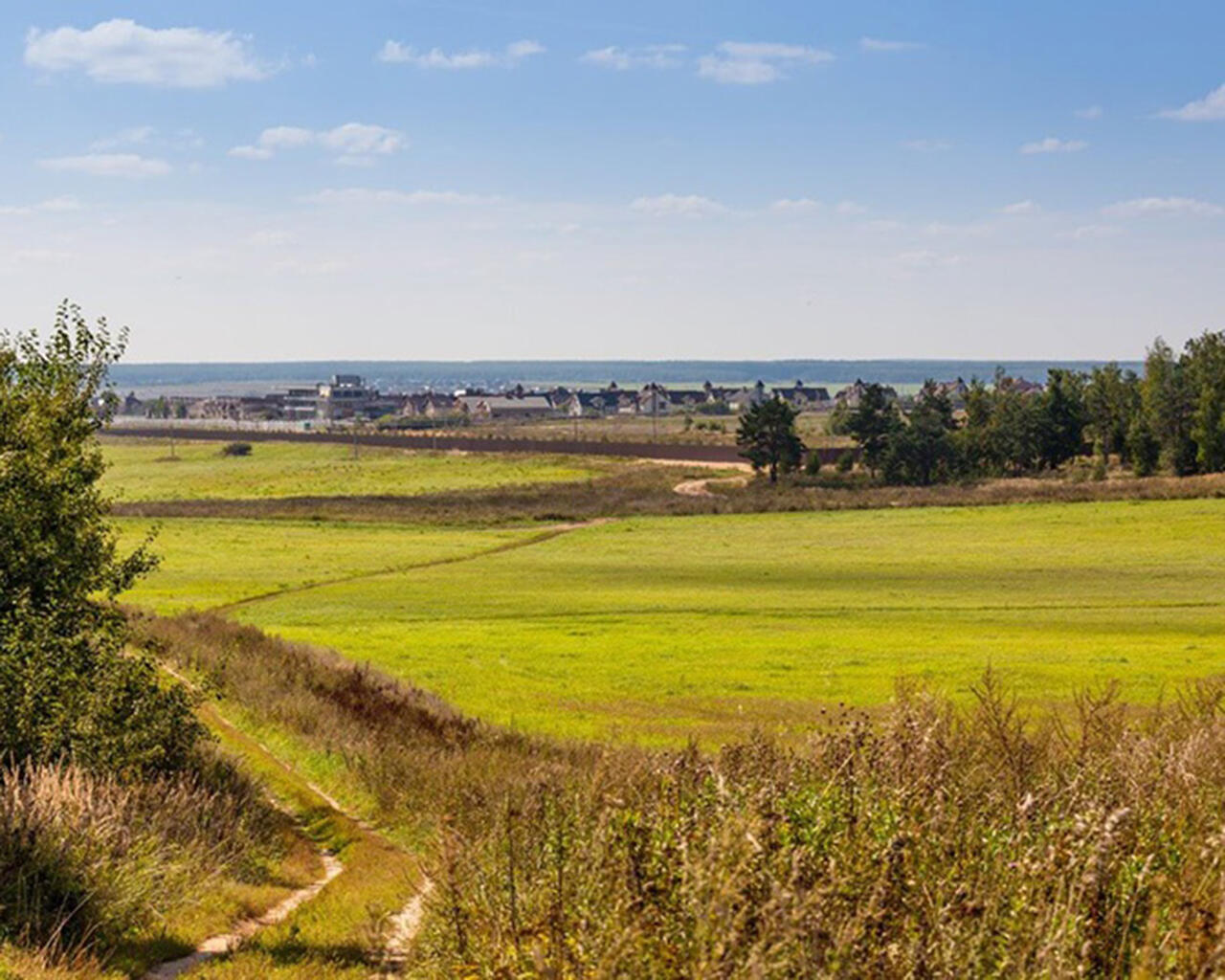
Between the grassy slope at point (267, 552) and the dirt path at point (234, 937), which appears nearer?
the dirt path at point (234, 937)

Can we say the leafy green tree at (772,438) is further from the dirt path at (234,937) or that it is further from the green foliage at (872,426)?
the dirt path at (234,937)

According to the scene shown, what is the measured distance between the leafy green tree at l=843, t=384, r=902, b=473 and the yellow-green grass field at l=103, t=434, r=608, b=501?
88.2 feet

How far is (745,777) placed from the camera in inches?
520

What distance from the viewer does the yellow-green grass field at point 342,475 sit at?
151m

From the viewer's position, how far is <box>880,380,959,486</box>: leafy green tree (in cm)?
14400

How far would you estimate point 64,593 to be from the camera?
26.9 meters

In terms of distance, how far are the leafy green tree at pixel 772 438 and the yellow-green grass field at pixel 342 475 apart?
18.1m

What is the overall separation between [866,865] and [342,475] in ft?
532

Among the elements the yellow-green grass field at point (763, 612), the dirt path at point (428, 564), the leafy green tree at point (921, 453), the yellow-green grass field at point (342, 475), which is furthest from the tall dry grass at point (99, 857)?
the leafy green tree at point (921, 453)

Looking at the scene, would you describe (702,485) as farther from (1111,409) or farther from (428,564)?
(428,564)

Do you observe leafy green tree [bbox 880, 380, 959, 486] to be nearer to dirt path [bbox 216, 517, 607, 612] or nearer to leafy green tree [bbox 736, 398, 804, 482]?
leafy green tree [bbox 736, 398, 804, 482]

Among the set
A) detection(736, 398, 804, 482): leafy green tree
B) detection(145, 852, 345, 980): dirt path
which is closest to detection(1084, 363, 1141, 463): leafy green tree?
detection(736, 398, 804, 482): leafy green tree

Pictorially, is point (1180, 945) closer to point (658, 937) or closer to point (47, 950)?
point (658, 937)

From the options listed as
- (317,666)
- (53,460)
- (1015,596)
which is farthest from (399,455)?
(53,460)
